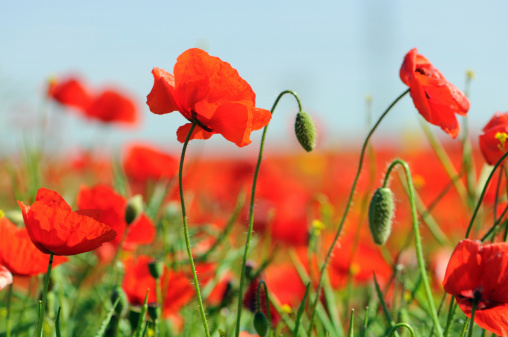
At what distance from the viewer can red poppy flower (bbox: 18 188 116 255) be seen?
829 millimetres

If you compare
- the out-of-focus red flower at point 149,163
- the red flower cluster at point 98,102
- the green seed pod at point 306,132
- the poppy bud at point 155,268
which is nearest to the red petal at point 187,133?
the green seed pod at point 306,132

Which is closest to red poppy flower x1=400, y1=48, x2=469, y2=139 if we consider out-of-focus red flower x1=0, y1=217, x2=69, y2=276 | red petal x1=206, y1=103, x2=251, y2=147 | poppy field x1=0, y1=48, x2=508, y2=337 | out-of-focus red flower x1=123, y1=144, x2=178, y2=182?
poppy field x1=0, y1=48, x2=508, y2=337

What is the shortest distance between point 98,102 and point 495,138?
8.04 ft

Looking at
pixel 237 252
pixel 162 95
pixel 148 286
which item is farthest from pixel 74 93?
pixel 162 95

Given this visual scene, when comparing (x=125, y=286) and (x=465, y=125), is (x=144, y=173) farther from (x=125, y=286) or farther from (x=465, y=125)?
(x=465, y=125)

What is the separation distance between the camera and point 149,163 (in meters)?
2.23

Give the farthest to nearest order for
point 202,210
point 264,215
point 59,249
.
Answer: point 202,210 → point 264,215 → point 59,249

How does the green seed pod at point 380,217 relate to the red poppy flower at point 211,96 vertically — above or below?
below

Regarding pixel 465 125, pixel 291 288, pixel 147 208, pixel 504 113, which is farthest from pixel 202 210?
pixel 504 113

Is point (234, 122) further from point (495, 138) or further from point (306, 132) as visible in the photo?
point (495, 138)

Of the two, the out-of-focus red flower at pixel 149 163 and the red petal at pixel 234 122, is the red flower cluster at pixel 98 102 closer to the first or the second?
the out-of-focus red flower at pixel 149 163

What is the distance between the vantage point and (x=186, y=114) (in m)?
0.94

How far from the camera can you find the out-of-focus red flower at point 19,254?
3.27 ft

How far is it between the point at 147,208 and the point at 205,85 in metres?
1.16
